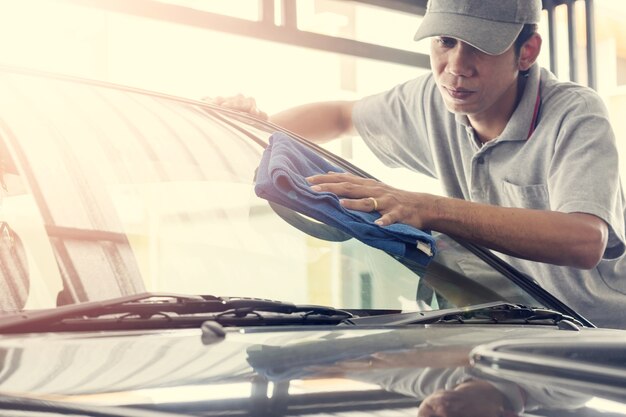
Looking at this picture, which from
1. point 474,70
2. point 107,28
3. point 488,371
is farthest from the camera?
point 107,28

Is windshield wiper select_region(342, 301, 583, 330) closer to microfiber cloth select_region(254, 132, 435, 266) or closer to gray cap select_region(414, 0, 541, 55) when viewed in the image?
microfiber cloth select_region(254, 132, 435, 266)

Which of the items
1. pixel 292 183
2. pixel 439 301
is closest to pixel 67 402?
pixel 292 183

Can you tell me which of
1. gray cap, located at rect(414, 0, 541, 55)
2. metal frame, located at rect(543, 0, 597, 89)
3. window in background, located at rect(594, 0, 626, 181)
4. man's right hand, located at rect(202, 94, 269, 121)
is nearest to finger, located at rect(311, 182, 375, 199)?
man's right hand, located at rect(202, 94, 269, 121)

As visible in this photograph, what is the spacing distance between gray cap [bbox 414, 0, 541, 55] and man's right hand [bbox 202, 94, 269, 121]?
435 mm

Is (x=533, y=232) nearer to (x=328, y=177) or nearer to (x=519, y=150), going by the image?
(x=519, y=150)

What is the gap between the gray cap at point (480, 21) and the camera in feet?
6.98

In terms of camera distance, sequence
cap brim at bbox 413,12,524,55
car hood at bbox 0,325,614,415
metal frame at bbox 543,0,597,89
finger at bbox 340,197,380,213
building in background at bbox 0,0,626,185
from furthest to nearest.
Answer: metal frame at bbox 543,0,597,89 → building in background at bbox 0,0,626,185 → cap brim at bbox 413,12,524,55 → finger at bbox 340,197,380,213 → car hood at bbox 0,325,614,415

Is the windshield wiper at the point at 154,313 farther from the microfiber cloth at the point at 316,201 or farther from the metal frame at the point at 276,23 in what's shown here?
the metal frame at the point at 276,23

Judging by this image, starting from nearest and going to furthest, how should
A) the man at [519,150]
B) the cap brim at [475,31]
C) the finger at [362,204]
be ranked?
the finger at [362,204]
the man at [519,150]
the cap brim at [475,31]

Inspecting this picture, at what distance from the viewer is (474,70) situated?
2.18 meters

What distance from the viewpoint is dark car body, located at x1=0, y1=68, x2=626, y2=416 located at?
0.81 m

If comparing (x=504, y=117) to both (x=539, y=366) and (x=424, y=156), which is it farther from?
(x=539, y=366)

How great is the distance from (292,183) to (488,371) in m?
0.56

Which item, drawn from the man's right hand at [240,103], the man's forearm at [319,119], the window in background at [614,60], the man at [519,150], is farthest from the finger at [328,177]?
the window in background at [614,60]
